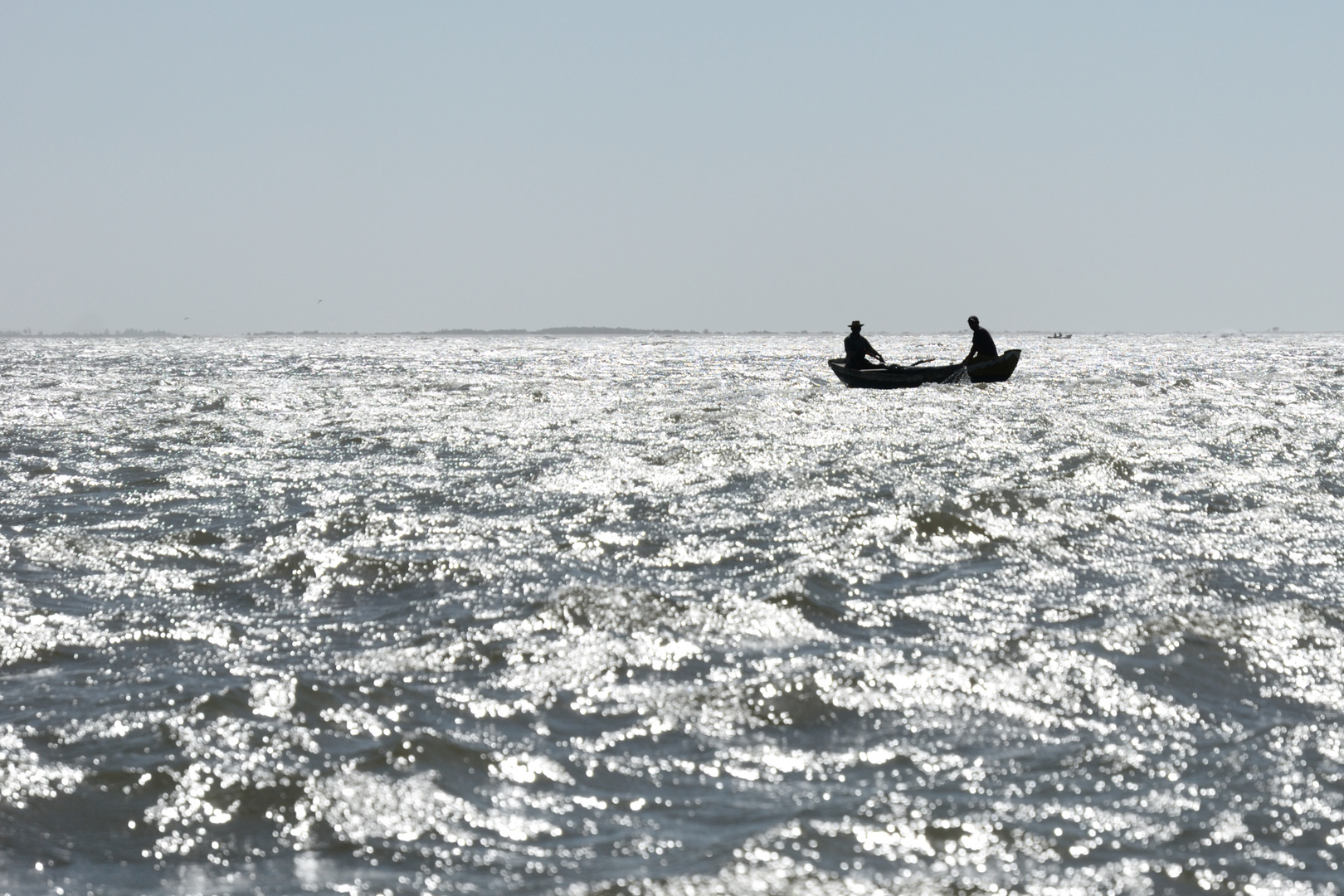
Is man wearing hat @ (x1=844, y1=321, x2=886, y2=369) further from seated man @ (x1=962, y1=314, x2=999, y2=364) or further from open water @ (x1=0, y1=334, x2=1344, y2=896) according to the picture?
open water @ (x1=0, y1=334, x2=1344, y2=896)

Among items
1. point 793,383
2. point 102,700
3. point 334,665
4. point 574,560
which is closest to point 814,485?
point 574,560

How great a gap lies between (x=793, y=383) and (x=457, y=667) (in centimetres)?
3674

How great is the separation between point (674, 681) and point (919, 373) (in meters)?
28.8

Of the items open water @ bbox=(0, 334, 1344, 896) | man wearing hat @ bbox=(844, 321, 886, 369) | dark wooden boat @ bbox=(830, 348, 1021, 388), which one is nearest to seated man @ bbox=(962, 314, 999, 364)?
dark wooden boat @ bbox=(830, 348, 1021, 388)

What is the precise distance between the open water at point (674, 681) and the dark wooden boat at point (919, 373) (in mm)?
18401

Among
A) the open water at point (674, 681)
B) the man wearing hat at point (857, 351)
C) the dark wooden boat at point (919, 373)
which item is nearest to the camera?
the open water at point (674, 681)

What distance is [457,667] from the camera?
287 inches

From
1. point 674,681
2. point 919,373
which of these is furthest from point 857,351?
point 674,681

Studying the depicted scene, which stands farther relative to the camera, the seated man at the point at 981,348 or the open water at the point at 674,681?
the seated man at the point at 981,348

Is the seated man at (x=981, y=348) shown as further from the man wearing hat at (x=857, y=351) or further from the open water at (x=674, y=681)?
the open water at (x=674, y=681)

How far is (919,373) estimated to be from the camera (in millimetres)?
34656

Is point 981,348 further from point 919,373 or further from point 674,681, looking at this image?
point 674,681

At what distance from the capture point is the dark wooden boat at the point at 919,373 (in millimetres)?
34750

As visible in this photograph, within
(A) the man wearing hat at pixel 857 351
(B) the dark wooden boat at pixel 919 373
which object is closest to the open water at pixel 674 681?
(B) the dark wooden boat at pixel 919 373
